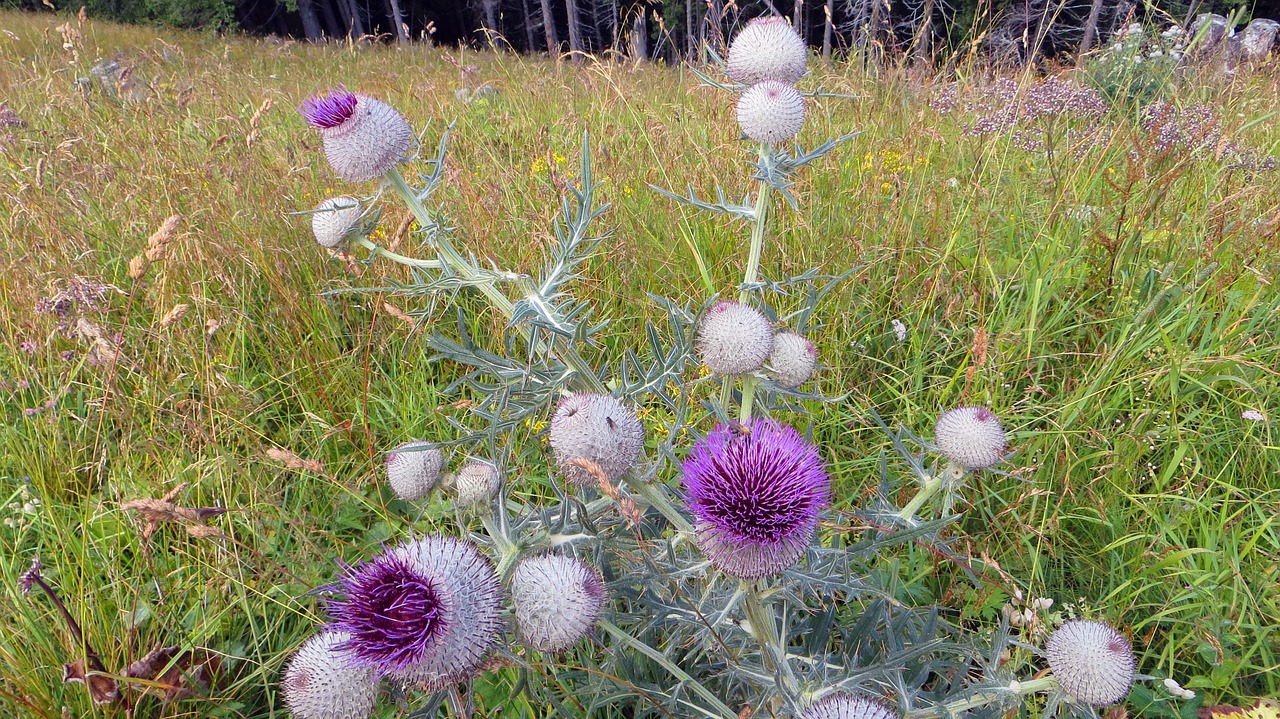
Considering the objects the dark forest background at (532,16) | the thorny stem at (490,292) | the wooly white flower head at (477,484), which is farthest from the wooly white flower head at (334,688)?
the dark forest background at (532,16)

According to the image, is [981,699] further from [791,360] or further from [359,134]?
[359,134]

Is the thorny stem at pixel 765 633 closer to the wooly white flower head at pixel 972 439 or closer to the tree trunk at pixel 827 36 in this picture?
the wooly white flower head at pixel 972 439

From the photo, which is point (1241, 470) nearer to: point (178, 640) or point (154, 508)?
point (154, 508)

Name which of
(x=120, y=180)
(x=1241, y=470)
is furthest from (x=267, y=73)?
(x=1241, y=470)

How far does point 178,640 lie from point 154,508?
71 cm

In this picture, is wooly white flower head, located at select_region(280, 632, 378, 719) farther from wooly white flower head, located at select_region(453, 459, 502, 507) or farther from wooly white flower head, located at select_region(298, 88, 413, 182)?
wooly white flower head, located at select_region(298, 88, 413, 182)

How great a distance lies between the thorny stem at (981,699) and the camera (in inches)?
64.3

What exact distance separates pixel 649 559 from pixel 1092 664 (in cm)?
106

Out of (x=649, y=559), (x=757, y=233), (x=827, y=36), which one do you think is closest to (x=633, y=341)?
(x=757, y=233)

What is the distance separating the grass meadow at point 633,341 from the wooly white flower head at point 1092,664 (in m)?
0.30

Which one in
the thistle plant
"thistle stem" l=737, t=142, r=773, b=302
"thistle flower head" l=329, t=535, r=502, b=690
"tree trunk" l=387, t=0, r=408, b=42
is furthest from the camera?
"tree trunk" l=387, t=0, r=408, b=42

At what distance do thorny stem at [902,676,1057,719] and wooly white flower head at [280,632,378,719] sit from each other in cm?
122

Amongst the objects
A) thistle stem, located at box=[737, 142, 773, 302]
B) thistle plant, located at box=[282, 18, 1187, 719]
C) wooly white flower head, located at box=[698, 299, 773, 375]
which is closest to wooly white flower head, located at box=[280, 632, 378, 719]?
thistle plant, located at box=[282, 18, 1187, 719]

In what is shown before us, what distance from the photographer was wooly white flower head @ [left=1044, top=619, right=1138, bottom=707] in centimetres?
159
